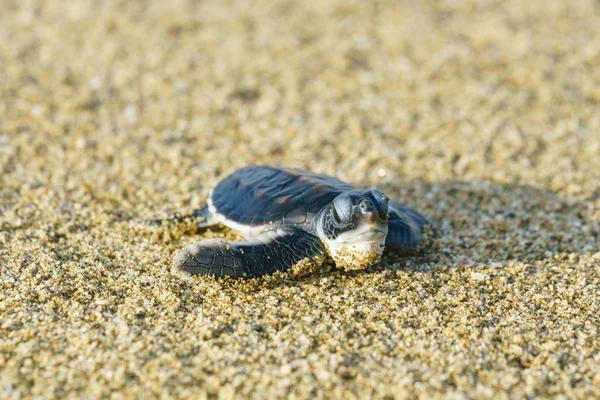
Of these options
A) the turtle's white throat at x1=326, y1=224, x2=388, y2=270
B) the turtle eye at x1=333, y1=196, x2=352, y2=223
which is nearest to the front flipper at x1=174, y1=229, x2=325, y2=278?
the turtle's white throat at x1=326, y1=224, x2=388, y2=270

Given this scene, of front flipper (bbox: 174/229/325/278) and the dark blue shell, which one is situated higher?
the dark blue shell

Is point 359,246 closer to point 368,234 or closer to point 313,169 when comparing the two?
point 368,234

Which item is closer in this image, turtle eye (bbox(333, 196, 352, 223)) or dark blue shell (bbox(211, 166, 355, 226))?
turtle eye (bbox(333, 196, 352, 223))

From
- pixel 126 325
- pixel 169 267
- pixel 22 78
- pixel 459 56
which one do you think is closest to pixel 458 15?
pixel 459 56

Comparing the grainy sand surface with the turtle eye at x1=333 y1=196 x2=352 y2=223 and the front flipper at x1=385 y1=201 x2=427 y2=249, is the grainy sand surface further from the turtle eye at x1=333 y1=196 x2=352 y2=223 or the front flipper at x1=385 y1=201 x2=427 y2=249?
the turtle eye at x1=333 y1=196 x2=352 y2=223

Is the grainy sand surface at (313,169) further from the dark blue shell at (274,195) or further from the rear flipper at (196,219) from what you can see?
the dark blue shell at (274,195)

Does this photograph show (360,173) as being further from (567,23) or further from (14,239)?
(567,23)
